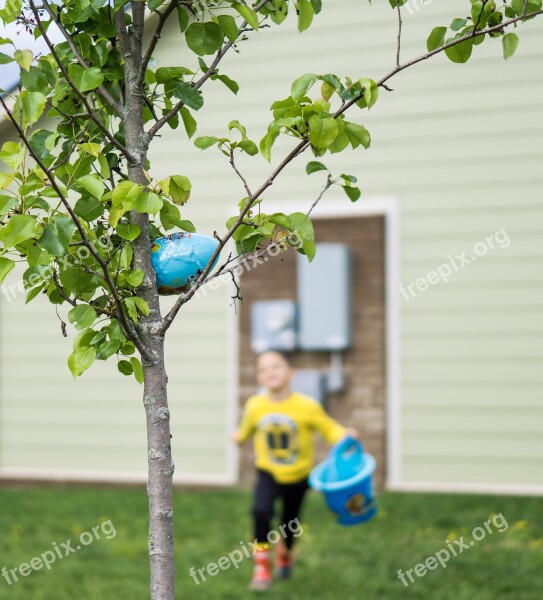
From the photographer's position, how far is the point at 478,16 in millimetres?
2029

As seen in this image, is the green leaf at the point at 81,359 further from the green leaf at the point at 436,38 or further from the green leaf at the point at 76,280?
the green leaf at the point at 436,38

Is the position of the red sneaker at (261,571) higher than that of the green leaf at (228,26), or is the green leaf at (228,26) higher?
the green leaf at (228,26)

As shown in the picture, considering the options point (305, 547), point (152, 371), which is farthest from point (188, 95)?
point (305, 547)

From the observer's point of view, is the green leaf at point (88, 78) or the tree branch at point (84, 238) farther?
the green leaf at point (88, 78)

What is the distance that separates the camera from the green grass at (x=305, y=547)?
4.59 m

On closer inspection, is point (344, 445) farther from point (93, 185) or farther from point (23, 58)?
point (23, 58)

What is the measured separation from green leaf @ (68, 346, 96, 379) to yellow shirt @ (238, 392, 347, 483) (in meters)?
3.34

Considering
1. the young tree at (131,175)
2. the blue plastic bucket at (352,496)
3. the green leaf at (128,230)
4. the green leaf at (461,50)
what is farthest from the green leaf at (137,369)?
the blue plastic bucket at (352,496)

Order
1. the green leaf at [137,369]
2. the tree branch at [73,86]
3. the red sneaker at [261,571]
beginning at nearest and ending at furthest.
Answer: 1. the tree branch at [73,86]
2. the green leaf at [137,369]
3. the red sneaker at [261,571]

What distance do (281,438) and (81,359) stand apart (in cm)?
340

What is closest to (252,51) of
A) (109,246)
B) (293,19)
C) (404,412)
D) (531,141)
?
(293,19)

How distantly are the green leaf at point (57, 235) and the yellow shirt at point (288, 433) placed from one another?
3.58 meters

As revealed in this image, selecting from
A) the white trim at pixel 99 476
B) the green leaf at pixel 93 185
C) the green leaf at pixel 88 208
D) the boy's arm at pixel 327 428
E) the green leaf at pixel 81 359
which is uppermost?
the green leaf at pixel 93 185

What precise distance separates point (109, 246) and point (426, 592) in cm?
301
